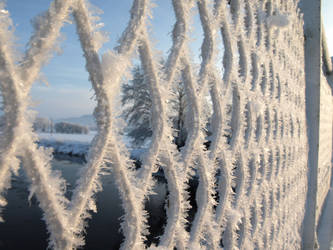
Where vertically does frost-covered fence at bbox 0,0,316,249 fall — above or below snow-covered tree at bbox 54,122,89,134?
above

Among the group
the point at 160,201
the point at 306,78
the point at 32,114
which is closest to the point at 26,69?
the point at 32,114

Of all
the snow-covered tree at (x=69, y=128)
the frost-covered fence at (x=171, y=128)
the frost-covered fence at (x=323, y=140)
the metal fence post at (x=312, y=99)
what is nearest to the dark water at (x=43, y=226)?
the frost-covered fence at (x=323, y=140)

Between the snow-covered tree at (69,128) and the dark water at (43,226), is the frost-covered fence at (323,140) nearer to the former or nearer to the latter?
the dark water at (43,226)

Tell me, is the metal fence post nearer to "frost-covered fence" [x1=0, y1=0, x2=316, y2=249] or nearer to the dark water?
"frost-covered fence" [x1=0, y1=0, x2=316, y2=249]

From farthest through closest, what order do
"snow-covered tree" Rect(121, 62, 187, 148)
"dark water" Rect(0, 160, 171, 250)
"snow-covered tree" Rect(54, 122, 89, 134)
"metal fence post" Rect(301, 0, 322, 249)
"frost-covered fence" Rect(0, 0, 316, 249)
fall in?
"snow-covered tree" Rect(54, 122, 89, 134) → "dark water" Rect(0, 160, 171, 250) → "metal fence post" Rect(301, 0, 322, 249) → "snow-covered tree" Rect(121, 62, 187, 148) → "frost-covered fence" Rect(0, 0, 316, 249)

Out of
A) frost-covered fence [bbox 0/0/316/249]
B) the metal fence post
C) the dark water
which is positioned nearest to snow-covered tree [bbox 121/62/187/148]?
frost-covered fence [bbox 0/0/316/249]

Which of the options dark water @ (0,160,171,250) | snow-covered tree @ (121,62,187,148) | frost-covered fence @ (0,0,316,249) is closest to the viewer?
frost-covered fence @ (0,0,316,249)

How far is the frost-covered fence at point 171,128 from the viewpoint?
0.27 m

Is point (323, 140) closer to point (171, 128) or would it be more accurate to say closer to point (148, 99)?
point (148, 99)

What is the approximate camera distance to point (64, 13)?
28 centimetres

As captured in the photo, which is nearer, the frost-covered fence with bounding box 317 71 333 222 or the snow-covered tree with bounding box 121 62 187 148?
the snow-covered tree with bounding box 121 62 187 148

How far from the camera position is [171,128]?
448 millimetres

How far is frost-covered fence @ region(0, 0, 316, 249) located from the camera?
10.6 inches

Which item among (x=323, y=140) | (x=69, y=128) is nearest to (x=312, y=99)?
(x=323, y=140)
